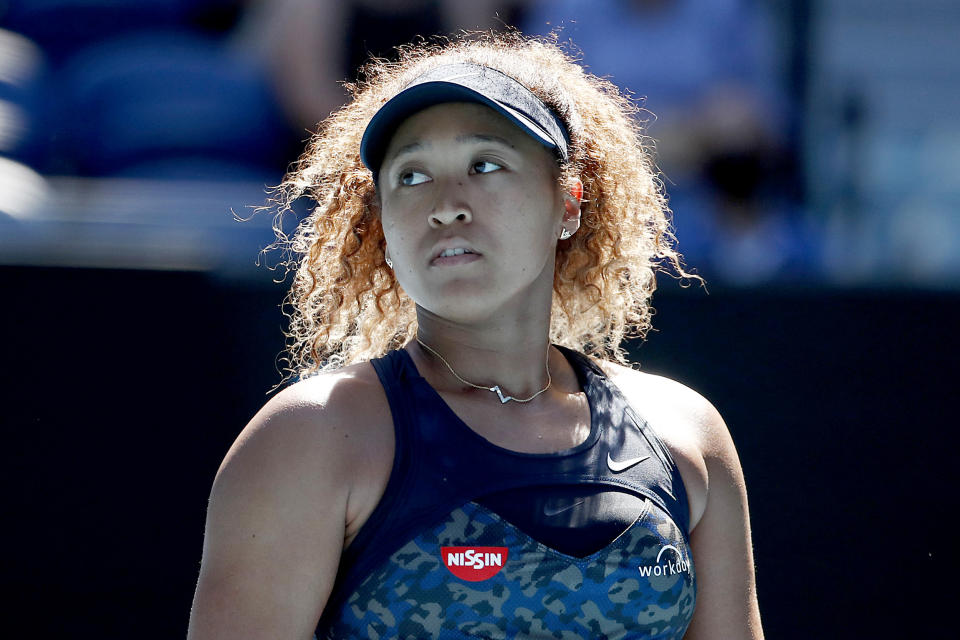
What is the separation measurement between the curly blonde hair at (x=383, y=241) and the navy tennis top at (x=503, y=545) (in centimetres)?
36

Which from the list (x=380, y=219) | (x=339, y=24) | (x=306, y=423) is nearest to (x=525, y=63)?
(x=380, y=219)

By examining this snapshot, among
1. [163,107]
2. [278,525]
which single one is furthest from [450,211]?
[163,107]

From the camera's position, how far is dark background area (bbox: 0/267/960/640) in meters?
2.48

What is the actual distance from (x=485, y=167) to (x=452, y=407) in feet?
1.22

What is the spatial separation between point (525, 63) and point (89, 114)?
2.10 m

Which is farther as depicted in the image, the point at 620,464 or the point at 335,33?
the point at 335,33

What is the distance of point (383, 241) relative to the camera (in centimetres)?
195

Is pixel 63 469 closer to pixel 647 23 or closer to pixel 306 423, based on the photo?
pixel 306 423

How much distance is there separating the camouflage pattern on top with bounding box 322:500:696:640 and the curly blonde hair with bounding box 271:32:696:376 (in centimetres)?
55

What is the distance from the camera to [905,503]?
8.60 ft

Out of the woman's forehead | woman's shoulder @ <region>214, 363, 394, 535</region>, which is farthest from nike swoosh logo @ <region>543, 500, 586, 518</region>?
the woman's forehead

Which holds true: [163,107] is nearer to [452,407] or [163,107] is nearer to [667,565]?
[452,407]

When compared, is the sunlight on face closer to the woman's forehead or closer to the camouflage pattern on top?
the woman's forehead

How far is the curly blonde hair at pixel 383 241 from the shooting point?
1922 mm
